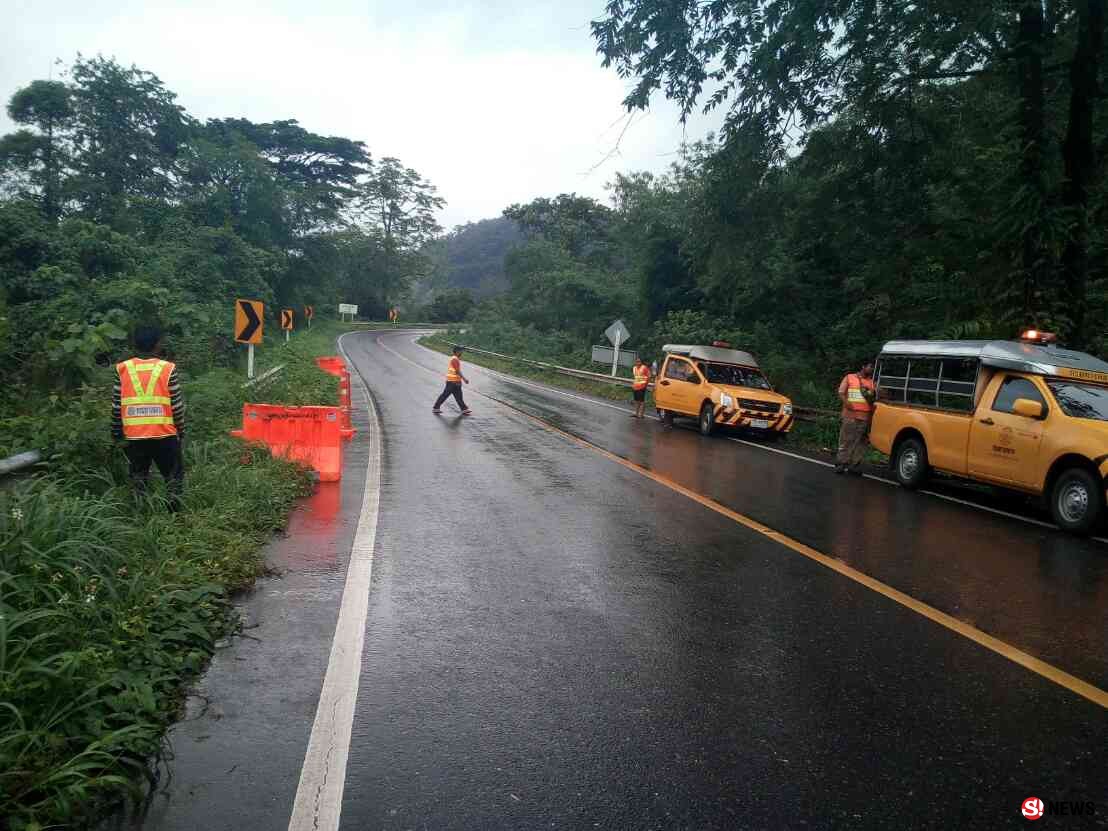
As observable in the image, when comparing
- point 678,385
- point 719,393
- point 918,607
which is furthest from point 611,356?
point 918,607

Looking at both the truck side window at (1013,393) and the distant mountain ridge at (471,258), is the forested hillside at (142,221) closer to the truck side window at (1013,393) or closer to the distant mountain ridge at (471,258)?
the truck side window at (1013,393)

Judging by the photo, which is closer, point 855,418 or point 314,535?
point 314,535

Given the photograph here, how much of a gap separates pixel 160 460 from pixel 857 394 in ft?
32.6

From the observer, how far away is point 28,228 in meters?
20.0

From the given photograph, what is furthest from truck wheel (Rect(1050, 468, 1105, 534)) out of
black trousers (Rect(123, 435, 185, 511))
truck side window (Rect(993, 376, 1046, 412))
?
black trousers (Rect(123, 435, 185, 511))

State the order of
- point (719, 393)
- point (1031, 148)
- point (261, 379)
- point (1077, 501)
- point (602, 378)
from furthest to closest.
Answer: point (602, 378)
point (719, 393)
point (261, 379)
point (1031, 148)
point (1077, 501)

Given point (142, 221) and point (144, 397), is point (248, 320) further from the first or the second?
point (142, 221)

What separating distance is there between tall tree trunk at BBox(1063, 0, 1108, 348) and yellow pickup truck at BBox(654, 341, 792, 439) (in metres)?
5.54

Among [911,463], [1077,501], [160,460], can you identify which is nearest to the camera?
[160,460]

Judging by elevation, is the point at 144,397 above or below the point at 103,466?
above

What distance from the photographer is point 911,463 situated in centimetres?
1157

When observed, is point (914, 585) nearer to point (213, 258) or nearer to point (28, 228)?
point (28, 228)

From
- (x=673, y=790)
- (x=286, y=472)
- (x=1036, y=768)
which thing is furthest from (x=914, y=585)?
(x=286, y=472)

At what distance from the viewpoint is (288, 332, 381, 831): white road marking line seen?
121 inches
